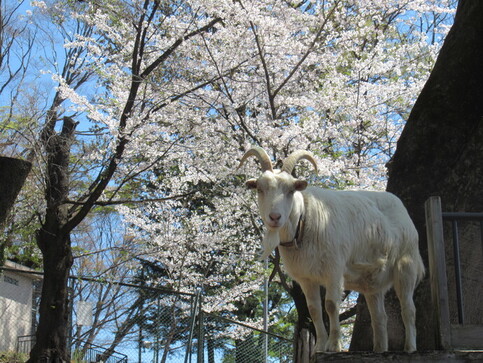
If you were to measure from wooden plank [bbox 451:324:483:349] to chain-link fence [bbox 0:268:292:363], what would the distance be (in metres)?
6.39

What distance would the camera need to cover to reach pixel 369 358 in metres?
4.74

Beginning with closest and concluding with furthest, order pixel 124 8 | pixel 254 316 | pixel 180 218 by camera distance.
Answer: pixel 124 8 → pixel 180 218 → pixel 254 316

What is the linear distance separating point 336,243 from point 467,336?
136cm

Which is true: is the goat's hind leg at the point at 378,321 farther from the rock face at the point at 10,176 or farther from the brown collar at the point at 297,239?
the rock face at the point at 10,176

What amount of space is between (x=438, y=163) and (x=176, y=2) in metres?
7.05

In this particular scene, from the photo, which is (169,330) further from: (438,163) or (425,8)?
(425,8)

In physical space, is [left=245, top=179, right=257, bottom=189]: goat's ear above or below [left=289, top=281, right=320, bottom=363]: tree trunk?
above

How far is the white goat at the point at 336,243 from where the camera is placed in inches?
219

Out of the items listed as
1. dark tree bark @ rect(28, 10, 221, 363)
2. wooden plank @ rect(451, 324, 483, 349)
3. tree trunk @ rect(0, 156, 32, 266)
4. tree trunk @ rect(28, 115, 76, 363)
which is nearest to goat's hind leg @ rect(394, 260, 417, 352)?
wooden plank @ rect(451, 324, 483, 349)

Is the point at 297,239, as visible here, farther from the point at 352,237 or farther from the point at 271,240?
the point at 352,237

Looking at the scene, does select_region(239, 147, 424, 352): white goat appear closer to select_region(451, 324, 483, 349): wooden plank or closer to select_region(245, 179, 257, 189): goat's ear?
select_region(245, 179, 257, 189): goat's ear

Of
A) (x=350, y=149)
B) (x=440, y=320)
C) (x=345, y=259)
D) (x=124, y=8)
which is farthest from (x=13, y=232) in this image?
(x=440, y=320)

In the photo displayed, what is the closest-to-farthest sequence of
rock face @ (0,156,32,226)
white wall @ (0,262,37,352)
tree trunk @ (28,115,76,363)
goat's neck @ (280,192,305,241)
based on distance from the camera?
goat's neck @ (280,192,305,241) < rock face @ (0,156,32,226) < tree trunk @ (28,115,76,363) < white wall @ (0,262,37,352)

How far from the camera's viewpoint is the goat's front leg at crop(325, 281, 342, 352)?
17.7ft
